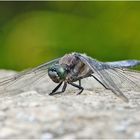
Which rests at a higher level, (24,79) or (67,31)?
(67,31)

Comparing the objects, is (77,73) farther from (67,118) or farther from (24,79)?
(67,118)

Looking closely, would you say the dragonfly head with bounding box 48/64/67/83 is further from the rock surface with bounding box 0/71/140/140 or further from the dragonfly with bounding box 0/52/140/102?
the rock surface with bounding box 0/71/140/140

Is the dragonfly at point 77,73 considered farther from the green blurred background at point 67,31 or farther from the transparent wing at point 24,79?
the green blurred background at point 67,31

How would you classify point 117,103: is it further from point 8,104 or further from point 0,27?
point 0,27

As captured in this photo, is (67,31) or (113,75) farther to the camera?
(67,31)

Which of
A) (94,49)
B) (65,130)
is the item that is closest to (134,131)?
(65,130)

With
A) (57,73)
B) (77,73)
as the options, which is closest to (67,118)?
(57,73)

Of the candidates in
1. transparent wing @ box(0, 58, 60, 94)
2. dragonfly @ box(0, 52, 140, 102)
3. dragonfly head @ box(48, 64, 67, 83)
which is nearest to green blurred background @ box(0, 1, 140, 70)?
dragonfly @ box(0, 52, 140, 102)

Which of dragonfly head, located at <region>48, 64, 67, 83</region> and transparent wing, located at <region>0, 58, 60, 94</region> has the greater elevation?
dragonfly head, located at <region>48, 64, 67, 83</region>
